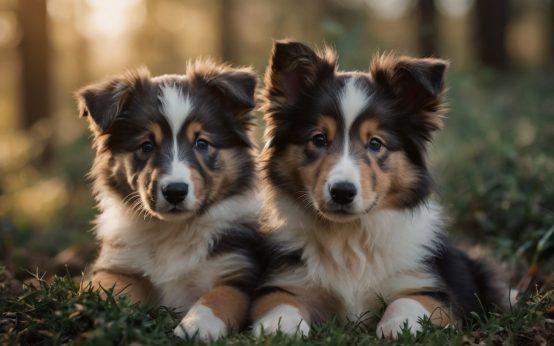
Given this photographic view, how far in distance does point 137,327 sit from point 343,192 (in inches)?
58.9

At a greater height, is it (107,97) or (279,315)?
(107,97)

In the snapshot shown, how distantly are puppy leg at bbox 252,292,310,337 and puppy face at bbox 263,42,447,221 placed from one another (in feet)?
2.06

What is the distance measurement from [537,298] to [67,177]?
10.1 meters

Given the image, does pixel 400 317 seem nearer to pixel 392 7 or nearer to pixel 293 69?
pixel 293 69

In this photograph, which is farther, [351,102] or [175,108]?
[175,108]

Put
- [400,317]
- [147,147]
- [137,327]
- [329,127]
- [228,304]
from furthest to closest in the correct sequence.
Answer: [147,147] < [329,127] < [228,304] < [400,317] < [137,327]

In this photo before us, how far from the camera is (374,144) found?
4562mm

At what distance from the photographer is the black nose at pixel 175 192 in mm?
4402

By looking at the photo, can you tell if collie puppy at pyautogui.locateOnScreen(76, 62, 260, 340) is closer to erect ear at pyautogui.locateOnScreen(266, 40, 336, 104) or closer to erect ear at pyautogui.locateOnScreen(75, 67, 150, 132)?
erect ear at pyautogui.locateOnScreen(75, 67, 150, 132)

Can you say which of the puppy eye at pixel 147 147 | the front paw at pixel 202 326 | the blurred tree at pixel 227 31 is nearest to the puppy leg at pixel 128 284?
the front paw at pixel 202 326

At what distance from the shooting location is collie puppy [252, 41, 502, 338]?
14.6ft

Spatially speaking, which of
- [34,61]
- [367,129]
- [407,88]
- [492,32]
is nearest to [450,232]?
[407,88]

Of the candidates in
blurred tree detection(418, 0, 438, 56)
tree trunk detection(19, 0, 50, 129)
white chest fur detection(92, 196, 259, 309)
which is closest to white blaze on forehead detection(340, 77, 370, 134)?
white chest fur detection(92, 196, 259, 309)

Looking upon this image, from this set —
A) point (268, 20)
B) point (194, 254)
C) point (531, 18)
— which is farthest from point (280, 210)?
point (531, 18)
